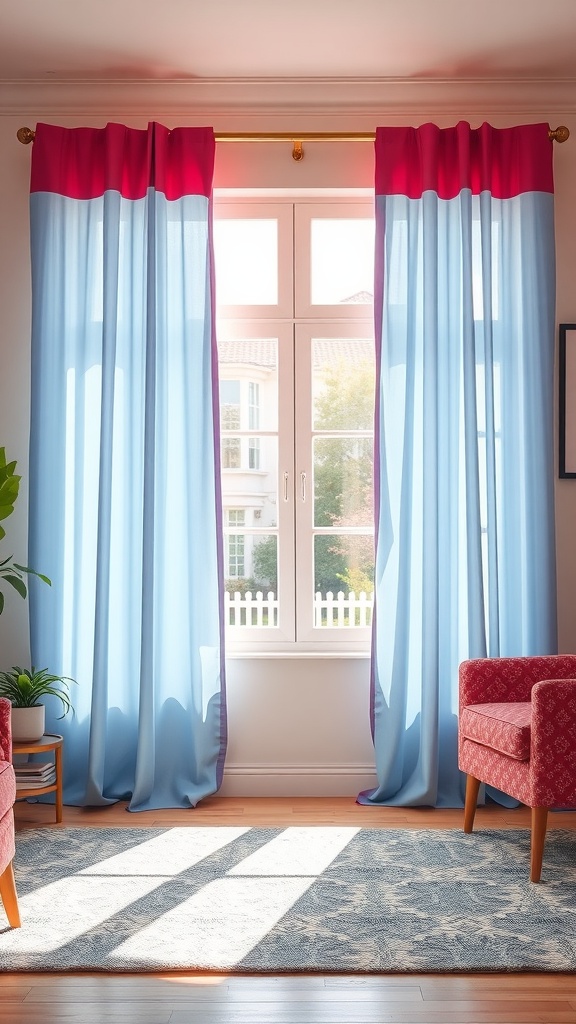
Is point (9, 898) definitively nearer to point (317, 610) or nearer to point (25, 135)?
point (317, 610)

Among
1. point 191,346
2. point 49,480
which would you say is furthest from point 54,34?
point 49,480

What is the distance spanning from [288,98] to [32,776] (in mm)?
3052

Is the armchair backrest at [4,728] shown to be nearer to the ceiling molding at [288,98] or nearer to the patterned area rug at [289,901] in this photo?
the patterned area rug at [289,901]

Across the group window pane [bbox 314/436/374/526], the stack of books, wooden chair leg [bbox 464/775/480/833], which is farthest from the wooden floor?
window pane [bbox 314/436/374/526]

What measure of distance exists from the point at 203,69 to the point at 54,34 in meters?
0.63

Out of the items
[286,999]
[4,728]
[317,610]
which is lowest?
[286,999]

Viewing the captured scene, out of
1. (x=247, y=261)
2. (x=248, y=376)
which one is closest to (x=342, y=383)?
(x=248, y=376)

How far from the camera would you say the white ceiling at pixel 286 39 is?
3.39 metres

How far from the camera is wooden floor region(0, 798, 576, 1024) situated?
2064 millimetres

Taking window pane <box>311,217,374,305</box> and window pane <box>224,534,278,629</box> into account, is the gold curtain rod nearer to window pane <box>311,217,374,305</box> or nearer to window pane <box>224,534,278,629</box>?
window pane <box>311,217,374,305</box>

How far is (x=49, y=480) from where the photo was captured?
152 inches

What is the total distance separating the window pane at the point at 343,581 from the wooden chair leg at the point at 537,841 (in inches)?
53.6

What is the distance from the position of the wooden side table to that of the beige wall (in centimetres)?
55

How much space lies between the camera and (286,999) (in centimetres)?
215
